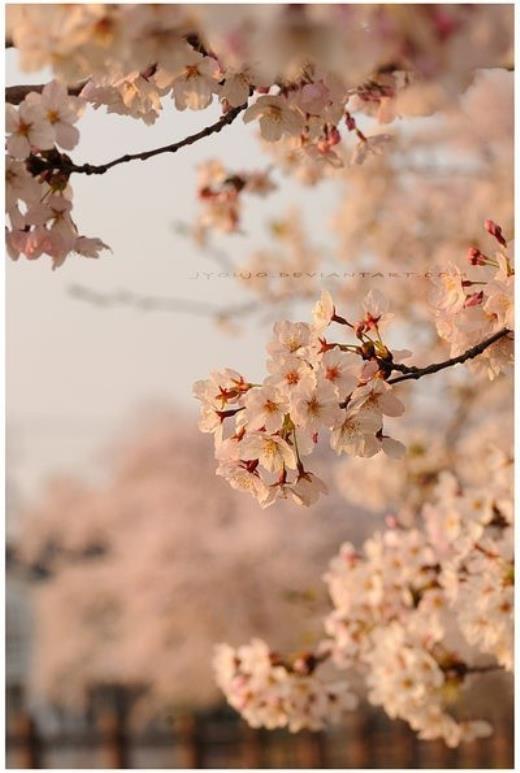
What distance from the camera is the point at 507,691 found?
1138 centimetres

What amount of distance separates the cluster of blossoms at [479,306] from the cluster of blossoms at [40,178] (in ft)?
2.09

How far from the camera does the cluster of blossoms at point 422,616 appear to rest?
10.4 ft

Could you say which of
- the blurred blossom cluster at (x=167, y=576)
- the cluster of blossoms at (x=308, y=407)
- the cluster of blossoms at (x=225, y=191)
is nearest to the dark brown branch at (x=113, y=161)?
the cluster of blossoms at (x=308, y=407)

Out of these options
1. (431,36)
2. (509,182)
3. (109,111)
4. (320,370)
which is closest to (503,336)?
(320,370)

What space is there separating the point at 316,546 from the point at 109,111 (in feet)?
40.6

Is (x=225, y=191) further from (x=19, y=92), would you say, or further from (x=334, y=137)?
(x=19, y=92)

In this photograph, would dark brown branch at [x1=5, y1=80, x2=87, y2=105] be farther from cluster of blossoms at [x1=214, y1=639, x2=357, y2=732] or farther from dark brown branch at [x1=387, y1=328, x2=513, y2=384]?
cluster of blossoms at [x1=214, y1=639, x2=357, y2=732]

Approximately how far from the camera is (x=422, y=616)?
3.36 metres

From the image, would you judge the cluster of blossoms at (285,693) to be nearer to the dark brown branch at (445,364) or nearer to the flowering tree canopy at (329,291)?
the flowering tree canopy at (329,291)

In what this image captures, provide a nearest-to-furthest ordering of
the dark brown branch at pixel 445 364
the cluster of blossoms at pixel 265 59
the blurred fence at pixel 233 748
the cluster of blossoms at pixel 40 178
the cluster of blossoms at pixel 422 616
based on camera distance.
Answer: the cluster of blossoms at pixel 265 59 → the dark brown branch at pixel 445 364 → the cluster of blossoms at pixel 40 178 → the cluster of blossoms at pixel 422 616 → the blurred fence at pixel 233 748

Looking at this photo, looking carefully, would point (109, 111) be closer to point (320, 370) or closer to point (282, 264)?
point (320, 370)

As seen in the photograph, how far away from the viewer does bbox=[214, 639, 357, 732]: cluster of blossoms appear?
11.2ft

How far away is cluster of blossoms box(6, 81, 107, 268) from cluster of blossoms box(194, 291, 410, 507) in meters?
0.42

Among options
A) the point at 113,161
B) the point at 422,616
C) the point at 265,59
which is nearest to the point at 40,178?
the point at 113,161
